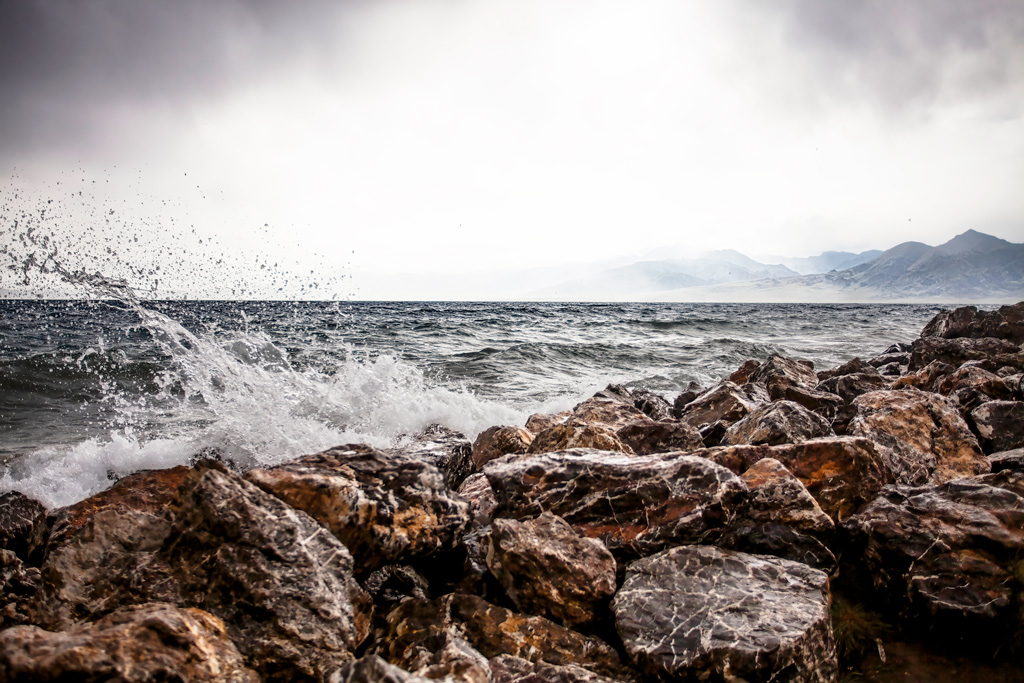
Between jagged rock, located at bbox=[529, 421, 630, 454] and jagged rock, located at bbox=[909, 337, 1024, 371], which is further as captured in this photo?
jagged rock, located at bbox=[909, 337, 1024, 371]

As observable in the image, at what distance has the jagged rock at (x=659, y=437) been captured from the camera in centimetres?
467

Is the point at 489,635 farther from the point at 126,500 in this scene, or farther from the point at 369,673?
the point at 126,500

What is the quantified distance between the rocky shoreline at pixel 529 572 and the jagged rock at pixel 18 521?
0.05 feet

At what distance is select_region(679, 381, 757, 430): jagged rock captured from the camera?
6.49m

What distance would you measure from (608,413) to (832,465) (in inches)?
127

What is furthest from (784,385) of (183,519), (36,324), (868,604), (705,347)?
(36,324)

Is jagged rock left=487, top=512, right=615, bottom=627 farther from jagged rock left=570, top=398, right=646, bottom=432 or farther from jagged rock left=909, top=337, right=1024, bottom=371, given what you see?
jagged rock left=909, top=337, right=1024, bottom=371

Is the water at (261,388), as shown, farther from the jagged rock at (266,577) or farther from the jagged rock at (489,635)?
the jagged rock at (489,635)

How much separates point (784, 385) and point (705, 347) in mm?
14784

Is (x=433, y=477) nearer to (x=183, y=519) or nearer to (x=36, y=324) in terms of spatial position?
(x=183, y=519)

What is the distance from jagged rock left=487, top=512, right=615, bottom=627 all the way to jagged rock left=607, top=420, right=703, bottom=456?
2063 millimetres

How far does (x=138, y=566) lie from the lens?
221 centimetres

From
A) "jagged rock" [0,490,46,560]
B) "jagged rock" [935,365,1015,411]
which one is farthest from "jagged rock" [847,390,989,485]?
"jagged rock" [0,490,46,560]

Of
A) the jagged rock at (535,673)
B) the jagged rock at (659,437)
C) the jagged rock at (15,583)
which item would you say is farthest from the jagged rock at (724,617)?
the jagged rock at (15,583)
